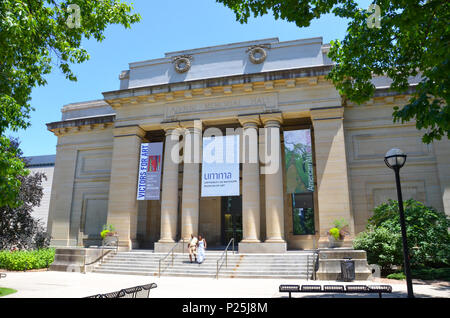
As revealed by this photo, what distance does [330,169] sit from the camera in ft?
64.6

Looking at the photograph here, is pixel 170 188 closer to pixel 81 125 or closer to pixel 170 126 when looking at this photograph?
pixel 170 126

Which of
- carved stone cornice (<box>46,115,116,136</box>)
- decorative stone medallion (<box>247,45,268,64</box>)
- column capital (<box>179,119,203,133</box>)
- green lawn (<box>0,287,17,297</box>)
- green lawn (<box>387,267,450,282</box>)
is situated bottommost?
green lawn (<box>0,287,17,297</box>)

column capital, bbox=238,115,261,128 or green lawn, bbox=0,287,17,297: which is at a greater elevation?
column capital, bbox=238,115,261,128

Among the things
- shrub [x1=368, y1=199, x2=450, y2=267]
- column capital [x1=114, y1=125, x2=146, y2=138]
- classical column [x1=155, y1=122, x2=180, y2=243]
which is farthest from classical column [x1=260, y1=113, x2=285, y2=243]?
column capital [x1=114, y1=125, x2=146, y2=138]

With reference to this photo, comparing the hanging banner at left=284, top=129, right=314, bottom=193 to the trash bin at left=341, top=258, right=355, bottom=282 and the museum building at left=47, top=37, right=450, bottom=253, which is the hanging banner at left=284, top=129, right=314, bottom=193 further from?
the trash bin at left=341, top=258, right=355, bottom=282

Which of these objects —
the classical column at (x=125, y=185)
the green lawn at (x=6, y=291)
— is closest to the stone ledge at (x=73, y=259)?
the classical column at (x=125, y=185)

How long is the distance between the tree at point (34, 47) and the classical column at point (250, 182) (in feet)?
36.9

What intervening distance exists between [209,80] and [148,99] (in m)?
4.68

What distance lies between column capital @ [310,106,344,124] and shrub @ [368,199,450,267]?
630 centimetres

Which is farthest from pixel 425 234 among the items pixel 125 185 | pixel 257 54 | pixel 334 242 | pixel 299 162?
pixel 125 185

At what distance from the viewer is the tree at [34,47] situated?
28.5ft

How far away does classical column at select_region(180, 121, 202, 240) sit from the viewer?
20.7 m

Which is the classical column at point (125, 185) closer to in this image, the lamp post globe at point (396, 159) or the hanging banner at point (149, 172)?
the hanging banner at point (149, 172)
